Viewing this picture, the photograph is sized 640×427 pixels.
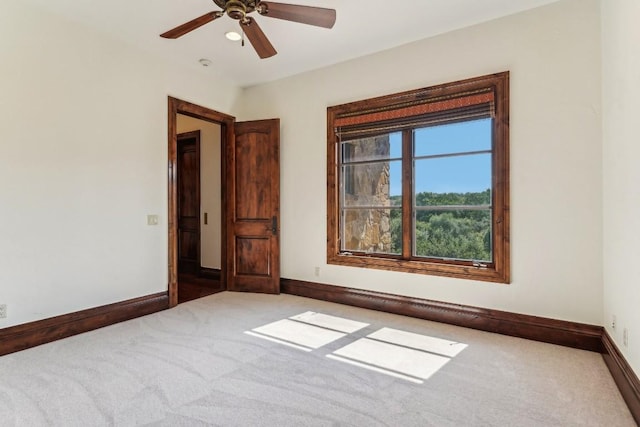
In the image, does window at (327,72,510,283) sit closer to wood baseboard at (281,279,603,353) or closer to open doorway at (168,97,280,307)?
wood baseboard at (281,279,603,353)

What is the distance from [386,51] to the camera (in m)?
3.93

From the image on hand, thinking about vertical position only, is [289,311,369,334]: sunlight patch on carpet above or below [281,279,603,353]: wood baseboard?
below

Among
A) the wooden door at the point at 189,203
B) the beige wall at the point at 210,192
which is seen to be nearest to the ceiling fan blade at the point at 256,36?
the beige wall at the point at 210,192

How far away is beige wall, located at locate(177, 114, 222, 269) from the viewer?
220 inches

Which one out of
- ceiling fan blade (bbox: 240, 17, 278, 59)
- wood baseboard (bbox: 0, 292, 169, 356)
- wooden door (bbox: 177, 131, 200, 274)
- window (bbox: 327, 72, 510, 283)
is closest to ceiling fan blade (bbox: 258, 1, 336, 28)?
ceiling fan blade (bbox: 240, 17, 278, 59)

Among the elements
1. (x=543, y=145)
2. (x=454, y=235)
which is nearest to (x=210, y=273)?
(x=454, y=235)

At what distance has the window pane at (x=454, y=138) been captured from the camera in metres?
3.42

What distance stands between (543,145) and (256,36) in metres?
2.66

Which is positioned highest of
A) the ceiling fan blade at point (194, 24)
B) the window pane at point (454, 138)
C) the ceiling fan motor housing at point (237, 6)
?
the ceiling fan motor housing at point (237, 6)

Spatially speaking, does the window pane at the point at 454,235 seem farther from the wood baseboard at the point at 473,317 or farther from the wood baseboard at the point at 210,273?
the wood baseboard at the point at 210,273

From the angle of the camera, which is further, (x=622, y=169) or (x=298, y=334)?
(x=298, y=334)

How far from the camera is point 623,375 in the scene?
2.15 m

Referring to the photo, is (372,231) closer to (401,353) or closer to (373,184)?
(373,184)

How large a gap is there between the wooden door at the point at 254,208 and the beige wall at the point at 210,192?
0.61 metres
